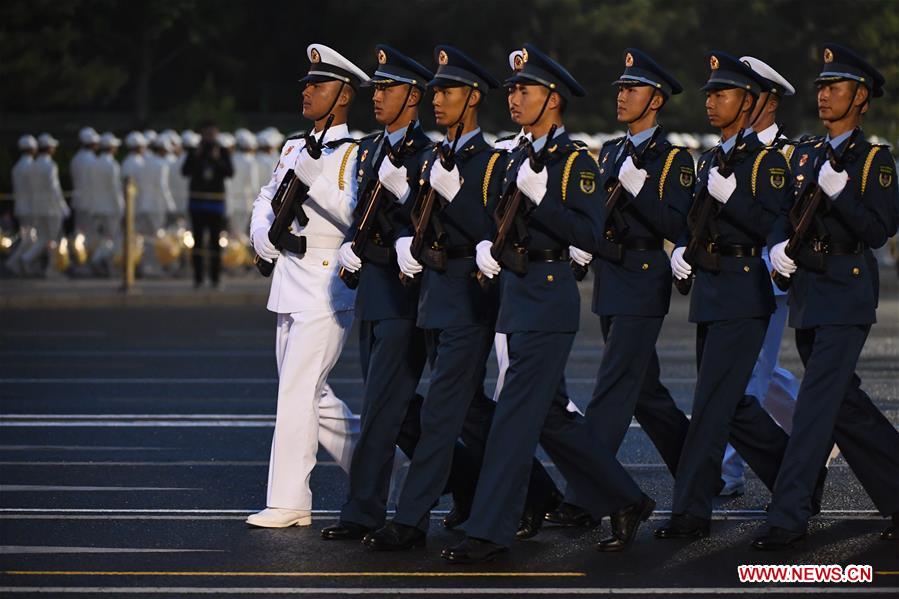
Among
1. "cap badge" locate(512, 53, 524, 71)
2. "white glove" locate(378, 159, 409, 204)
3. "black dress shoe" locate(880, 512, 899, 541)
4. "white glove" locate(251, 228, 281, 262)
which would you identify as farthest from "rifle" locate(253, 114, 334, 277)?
"black dress shoe" locate(880, 512, 899, 541)

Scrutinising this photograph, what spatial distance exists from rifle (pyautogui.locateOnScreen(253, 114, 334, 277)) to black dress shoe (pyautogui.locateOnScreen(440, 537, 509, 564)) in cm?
152

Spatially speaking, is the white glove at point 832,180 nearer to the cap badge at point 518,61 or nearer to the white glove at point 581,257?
the white glove at point 581,257

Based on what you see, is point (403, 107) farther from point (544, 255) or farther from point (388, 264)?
point (544, 255)

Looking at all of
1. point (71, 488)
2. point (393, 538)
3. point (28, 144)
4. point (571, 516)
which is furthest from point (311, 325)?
point (28, 144)

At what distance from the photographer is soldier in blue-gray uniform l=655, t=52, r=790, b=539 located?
8.41 meters

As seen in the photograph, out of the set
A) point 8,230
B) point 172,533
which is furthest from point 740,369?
point 8,230

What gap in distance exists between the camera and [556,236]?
7938mm

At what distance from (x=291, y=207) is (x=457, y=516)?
1.48 metres

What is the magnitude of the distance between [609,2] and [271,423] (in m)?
39.7

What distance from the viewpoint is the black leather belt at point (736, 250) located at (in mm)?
8555

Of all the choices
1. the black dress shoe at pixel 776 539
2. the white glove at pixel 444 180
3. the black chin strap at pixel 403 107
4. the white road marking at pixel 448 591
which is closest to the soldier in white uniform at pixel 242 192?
the black chin strap at pixel 403 107

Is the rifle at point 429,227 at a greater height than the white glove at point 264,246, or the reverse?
the rifle at point 429,227

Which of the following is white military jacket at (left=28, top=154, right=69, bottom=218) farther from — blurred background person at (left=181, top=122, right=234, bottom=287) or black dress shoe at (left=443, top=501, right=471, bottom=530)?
black dress shoe at (left=443, top=501, right=471, bottom=530)

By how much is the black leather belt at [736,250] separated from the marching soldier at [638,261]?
19 cm
